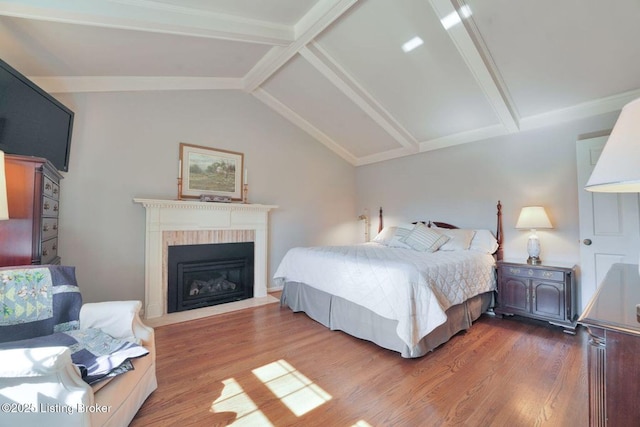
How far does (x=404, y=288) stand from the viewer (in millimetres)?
2115

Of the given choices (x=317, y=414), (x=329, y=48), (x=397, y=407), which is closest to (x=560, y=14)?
(x=329, y=48)

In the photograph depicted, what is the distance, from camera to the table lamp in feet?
9.90

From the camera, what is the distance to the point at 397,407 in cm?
163

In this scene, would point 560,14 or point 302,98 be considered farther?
point 302,98

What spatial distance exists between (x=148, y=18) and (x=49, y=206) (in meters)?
1.66

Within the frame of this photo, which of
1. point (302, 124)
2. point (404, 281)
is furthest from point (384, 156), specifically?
point (404, 281)

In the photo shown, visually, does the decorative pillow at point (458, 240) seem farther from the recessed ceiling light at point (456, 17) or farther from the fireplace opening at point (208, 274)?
the fireplace opening at point (208, 274)

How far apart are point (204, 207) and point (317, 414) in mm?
2709

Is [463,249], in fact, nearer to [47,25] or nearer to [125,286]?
[125,286]

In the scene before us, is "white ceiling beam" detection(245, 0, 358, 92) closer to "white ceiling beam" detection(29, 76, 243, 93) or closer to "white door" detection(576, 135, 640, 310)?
"white ceiling beam" detection(29, 76, 243, 93)

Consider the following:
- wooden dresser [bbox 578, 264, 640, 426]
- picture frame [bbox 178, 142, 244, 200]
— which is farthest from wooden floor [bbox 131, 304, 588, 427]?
picture frame [bbox 178, 142, 244, 200]

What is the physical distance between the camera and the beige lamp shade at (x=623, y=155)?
804 mm

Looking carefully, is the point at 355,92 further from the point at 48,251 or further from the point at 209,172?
the point at 48,251

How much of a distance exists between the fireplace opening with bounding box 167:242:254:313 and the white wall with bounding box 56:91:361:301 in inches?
14.3
